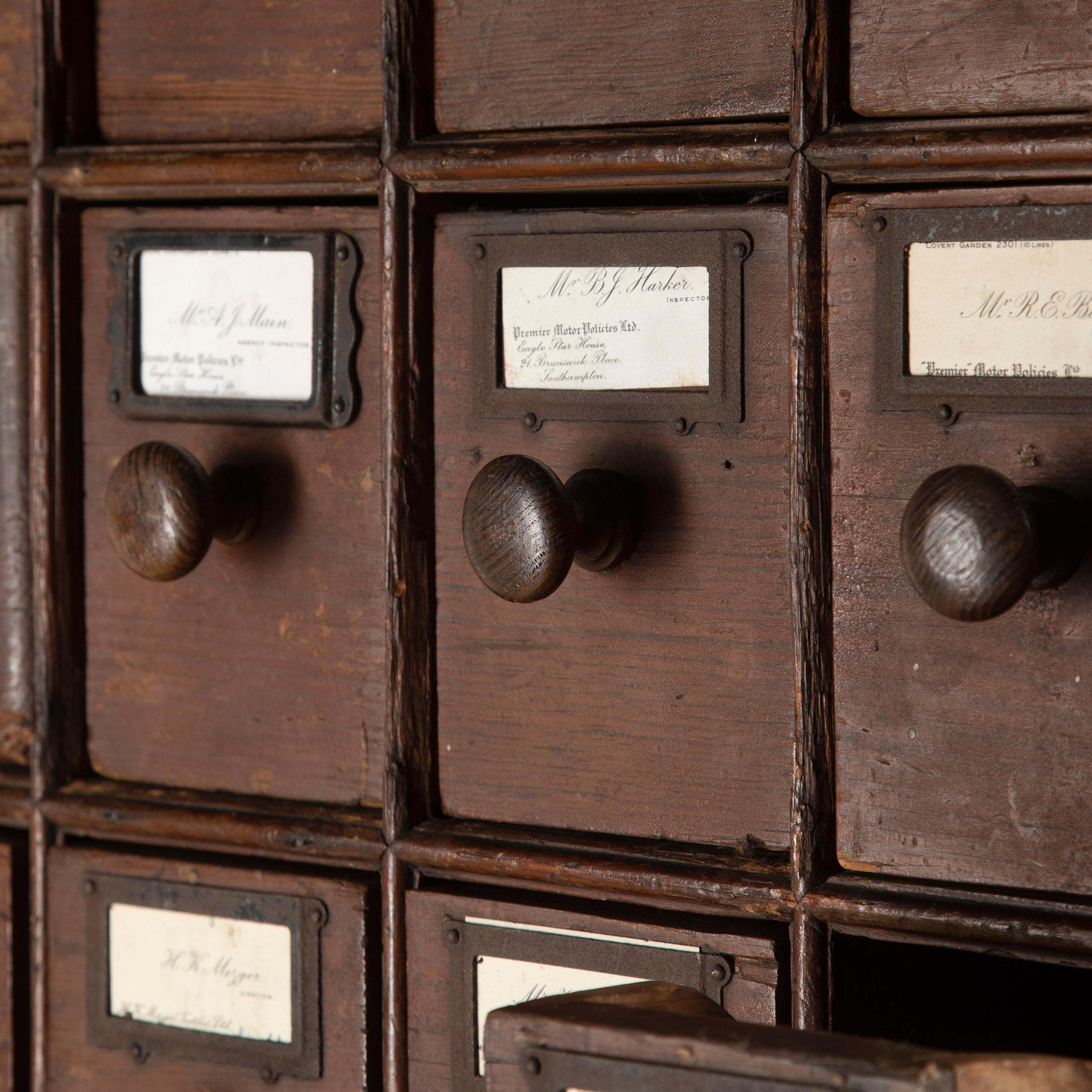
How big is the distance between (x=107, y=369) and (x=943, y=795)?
0.66 metres

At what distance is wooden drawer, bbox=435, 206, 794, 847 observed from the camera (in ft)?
2.96

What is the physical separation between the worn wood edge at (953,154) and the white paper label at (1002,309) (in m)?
0.04

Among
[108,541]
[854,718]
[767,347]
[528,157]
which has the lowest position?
[854,718]

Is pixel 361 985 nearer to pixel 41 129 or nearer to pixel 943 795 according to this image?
pixel 943 795

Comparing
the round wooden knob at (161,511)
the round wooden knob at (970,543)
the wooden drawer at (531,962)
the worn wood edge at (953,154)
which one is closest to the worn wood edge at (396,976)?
the wooden drawer at (531,962)

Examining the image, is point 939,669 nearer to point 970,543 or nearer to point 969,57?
point 970,543

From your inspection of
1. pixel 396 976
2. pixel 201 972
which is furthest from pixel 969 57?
pixel 201 972

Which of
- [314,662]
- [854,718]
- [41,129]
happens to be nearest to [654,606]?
[854,718]

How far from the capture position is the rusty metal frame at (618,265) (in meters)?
0.90

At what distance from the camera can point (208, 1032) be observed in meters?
1.06

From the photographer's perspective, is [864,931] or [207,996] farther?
[207,996]

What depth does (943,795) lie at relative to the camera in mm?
861

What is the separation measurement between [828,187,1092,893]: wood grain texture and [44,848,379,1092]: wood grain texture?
13.8 inches

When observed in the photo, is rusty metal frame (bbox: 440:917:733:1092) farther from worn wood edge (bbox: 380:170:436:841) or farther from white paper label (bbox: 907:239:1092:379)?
white paper label (bbox: 907:239:1092:379)
